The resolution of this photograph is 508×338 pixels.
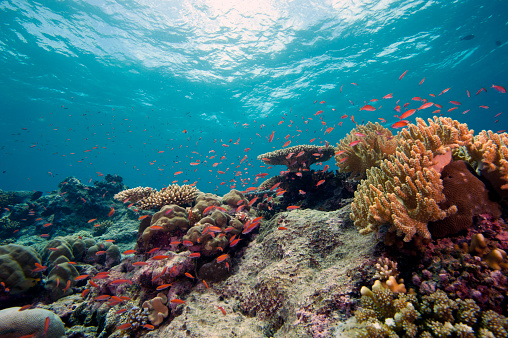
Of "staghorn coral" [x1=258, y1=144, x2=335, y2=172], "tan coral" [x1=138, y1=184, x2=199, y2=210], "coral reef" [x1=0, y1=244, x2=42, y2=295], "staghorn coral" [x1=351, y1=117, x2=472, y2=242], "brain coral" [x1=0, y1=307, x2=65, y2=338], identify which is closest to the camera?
"staghorn coral" [x1=351, y1=117, x2=472, y2=242]

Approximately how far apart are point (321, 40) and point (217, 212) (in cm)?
2489

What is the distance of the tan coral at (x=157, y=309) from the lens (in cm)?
358

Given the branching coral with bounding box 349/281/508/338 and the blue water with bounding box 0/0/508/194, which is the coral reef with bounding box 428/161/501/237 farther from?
the blue water with bounding box 0/0/508/194

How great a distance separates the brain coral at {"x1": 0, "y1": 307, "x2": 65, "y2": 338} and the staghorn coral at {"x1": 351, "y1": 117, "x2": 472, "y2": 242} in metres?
6.00

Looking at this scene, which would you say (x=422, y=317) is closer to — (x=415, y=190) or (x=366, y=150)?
(x=415, y=190)

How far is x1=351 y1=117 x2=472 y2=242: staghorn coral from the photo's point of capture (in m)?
2.25

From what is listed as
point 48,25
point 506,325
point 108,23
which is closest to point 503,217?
point 506,325

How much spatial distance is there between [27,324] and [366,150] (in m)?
8.33

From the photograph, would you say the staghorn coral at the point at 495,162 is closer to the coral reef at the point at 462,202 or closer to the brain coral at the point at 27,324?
the coral reef at the point at 462,202

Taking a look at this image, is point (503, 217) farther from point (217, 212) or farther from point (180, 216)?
point (180, 216)

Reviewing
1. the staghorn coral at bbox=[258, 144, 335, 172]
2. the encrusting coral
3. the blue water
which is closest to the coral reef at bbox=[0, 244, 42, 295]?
the encrusting coral

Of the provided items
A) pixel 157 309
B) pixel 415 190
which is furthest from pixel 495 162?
pixel 157 309

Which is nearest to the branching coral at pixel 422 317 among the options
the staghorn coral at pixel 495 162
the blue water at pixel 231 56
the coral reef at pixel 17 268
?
the staghorn coral at pixel 495 162

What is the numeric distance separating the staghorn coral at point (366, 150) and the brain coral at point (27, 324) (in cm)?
770
